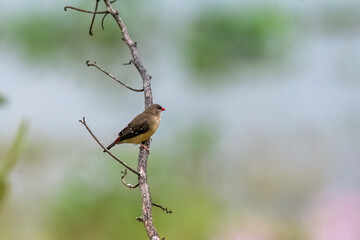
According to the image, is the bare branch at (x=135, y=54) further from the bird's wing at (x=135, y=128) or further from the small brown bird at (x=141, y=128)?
the bird's wing at (x=135, y=128)

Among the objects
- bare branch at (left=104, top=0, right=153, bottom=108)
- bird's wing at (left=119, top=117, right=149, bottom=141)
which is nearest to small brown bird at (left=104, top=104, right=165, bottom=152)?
bird's wing at (left=119, top=117, right=149, bottom=141)

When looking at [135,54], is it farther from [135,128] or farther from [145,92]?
[135,128]

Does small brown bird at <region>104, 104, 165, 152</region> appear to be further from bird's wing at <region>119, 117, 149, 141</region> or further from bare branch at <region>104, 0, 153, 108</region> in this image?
bare branch at <region>104, 0, 153, 108</region>

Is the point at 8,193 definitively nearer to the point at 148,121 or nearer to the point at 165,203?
the point at 148,121

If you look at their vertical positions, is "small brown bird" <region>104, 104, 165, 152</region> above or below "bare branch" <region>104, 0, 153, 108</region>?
below

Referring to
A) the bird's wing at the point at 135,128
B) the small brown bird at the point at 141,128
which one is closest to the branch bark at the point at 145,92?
the small brown bird at the point at 141,128

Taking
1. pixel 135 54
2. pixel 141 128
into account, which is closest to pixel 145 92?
pixel 135 54

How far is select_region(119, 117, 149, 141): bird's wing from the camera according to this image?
3994mm

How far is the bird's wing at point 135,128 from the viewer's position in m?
3.99

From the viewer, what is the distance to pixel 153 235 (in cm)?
161

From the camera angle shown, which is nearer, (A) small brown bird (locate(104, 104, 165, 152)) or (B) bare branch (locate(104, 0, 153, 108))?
(B) bare branch (locate(104, 0, 153, 108))

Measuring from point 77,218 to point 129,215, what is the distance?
73 centimetres

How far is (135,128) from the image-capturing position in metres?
4.09

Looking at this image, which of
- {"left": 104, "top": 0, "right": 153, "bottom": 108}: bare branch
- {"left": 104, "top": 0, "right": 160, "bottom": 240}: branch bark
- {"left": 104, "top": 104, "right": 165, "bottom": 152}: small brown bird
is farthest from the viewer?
{"left": 104, "top": 104, "right": 165, "bottom": 152}: small brown bird
